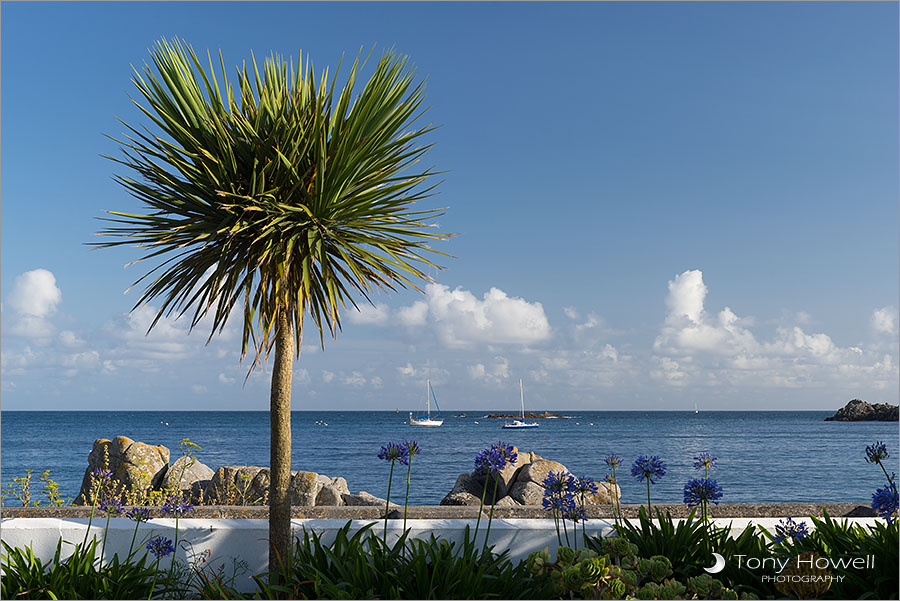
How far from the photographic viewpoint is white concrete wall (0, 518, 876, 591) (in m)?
4.08

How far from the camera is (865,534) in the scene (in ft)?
12.8

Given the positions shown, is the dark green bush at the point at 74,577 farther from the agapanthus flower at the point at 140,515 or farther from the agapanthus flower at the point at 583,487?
the agapanthus flower at the point at 583,487

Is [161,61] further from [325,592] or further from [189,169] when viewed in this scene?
[325,592]

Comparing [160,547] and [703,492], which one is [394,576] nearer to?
[160,547]

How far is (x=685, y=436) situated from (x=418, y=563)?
51.2 m

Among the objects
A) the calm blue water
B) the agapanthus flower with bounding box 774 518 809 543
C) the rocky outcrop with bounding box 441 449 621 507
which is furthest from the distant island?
the agapanthus flower with bounding box 774 518 809 543

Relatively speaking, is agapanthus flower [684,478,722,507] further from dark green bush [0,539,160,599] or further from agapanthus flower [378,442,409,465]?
dark green bush [0,539,160,599]

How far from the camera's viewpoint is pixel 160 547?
3.80 m

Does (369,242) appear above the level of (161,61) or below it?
below

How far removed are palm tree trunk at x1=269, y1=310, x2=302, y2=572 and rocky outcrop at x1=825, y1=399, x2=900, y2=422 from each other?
263ft

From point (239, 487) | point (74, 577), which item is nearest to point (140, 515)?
point (74, 577)

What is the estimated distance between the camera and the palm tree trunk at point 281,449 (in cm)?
395

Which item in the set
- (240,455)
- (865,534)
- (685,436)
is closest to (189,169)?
(865,534)

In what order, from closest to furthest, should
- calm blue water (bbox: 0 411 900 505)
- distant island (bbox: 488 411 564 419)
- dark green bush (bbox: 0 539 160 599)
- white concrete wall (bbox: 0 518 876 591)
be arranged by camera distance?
dark green bush (bbox: 0 539 160 599) < white concrete wall (bbox: 0 518 876 591) < calm blue water (bbox: 0 411 900 505) < distant island (bbox: 488 411 564 419)
